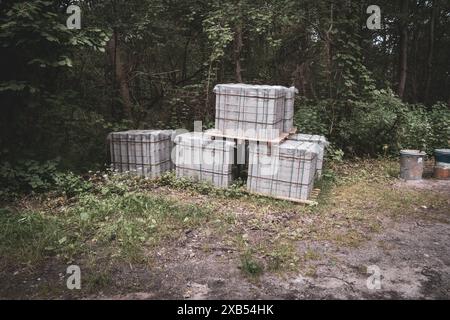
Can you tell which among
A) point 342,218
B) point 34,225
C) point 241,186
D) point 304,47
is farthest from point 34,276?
point 304,47

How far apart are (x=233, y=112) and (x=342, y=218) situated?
2.96 metres

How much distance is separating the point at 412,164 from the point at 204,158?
4996mm

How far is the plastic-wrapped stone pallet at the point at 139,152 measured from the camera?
858 centimetres

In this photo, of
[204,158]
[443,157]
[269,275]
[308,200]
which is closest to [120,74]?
[204,158]

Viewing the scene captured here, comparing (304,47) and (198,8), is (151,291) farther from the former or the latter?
(304,47)

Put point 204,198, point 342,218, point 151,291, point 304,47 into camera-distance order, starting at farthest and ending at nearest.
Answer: point 304,47 → point 204,198 → point 342,218 → point 151,291

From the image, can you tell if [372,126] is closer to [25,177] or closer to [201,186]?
[201,186]

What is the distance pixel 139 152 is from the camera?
28.3 feet

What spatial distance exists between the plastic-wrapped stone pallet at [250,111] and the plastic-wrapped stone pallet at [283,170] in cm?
34

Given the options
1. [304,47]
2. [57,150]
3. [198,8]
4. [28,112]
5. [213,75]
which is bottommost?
[57,150]

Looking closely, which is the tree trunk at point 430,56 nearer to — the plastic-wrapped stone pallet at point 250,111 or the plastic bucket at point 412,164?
the plastic bucket at point 412,164

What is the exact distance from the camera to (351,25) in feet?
34.7

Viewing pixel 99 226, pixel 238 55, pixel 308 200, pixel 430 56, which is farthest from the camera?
pixel 430 56

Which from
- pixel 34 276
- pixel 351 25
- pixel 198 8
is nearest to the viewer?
pixel 34 276
